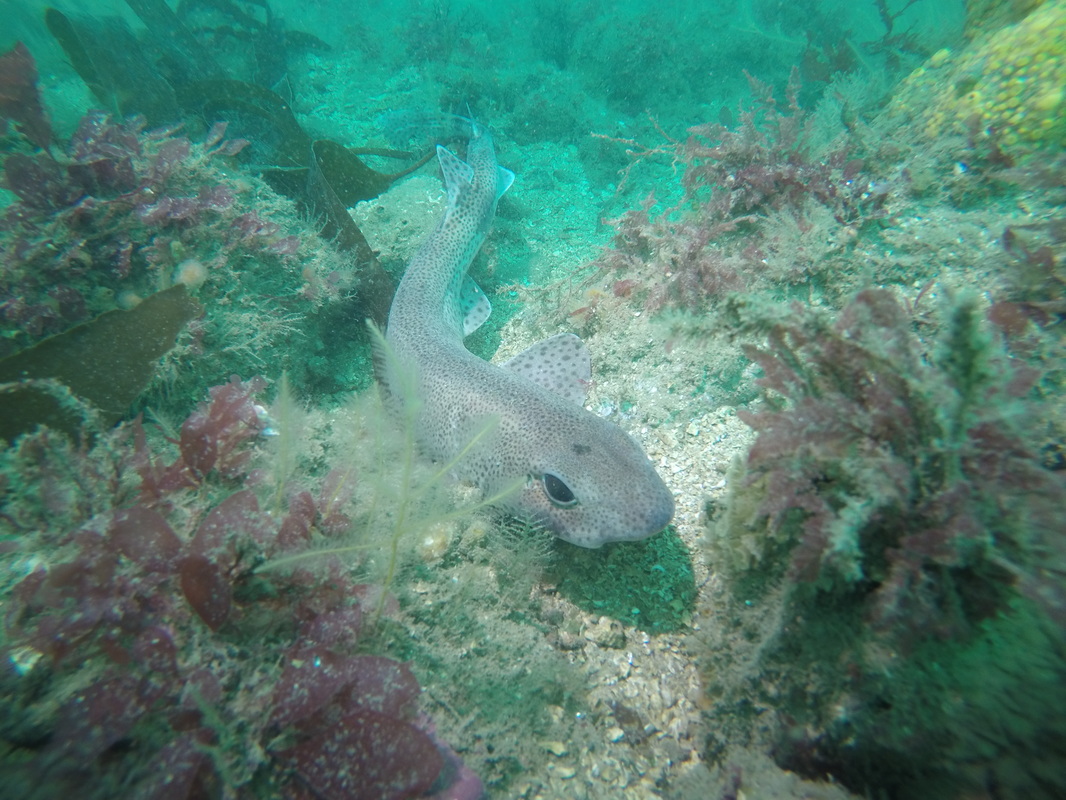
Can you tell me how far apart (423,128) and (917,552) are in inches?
415

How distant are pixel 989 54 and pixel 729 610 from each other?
6834mm

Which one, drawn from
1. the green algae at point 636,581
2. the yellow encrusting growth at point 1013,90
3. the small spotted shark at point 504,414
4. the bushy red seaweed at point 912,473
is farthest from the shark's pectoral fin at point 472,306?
the yellow encrusting growth at point 1013,90

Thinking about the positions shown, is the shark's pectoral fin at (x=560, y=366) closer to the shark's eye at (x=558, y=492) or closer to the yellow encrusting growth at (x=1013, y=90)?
the shark's eye at (x=558, y=492)

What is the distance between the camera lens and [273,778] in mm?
1821

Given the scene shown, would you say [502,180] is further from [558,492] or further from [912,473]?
[912,473]

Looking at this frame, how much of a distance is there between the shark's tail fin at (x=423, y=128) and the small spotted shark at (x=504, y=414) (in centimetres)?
322

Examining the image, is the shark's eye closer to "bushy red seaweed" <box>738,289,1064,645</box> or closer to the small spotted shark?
the small spotted shark

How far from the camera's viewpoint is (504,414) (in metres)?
3.90

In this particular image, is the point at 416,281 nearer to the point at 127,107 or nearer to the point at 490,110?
the point at 127,107

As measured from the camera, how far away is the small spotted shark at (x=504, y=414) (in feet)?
10.2

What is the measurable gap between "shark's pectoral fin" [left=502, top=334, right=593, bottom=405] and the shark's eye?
1.54 m

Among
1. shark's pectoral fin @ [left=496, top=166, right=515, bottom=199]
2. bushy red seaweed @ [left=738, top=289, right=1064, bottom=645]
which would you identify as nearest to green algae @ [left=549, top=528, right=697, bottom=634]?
bushy red seaweed @ [left=738, top=289, right=1064, bottom=645]

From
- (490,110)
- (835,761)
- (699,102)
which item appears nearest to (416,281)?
(835,761)

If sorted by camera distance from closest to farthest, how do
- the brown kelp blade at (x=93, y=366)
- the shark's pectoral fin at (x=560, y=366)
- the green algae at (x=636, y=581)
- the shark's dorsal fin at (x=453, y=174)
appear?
the brown kelp blade at (x=93, y=366)
the green algae at (x=636, y=581)
the shark's pectoral fin at (x=560, y=366)
the shark's dorsal fin at (x=453, y=174)
